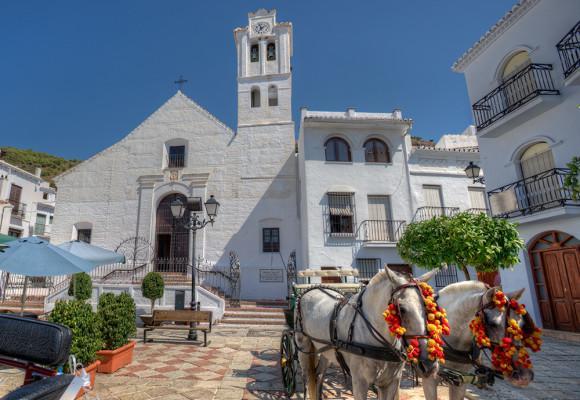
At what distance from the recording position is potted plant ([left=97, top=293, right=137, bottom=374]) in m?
6.38

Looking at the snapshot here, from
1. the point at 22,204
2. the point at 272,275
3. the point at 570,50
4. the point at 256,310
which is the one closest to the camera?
the point at 570,50

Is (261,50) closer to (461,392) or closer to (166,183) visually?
(166,183)

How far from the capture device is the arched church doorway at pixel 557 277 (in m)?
9.45

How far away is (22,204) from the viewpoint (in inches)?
1051

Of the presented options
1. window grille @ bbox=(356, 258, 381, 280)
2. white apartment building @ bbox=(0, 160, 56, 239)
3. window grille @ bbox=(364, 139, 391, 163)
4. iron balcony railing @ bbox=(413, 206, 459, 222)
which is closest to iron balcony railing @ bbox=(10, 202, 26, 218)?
white apartment building @ bbox=(0, 160, 56, 239)

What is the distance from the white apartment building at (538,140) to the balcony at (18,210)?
33.0 metres

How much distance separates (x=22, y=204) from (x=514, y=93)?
35.0 meters

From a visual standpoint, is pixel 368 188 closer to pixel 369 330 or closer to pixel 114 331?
pixel 114 331

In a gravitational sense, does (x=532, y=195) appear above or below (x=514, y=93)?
below

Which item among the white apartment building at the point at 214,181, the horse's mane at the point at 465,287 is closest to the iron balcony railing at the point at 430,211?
the white apartment building at the point at 214,181

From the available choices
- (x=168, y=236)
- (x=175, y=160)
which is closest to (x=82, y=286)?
(x=168, y=236)

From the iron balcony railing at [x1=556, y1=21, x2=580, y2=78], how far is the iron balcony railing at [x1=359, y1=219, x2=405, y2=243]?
29.1 feet

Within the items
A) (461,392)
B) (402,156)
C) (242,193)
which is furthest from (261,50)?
(461,392)

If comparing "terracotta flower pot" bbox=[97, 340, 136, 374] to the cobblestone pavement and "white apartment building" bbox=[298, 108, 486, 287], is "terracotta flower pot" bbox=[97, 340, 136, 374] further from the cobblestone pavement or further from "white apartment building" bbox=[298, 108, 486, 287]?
"white apartment building" bbox=[298, 108, 486, 287]
